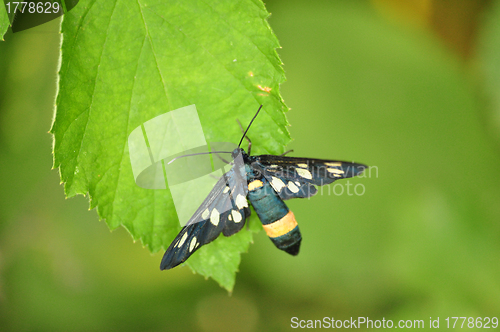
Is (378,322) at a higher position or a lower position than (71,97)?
lower

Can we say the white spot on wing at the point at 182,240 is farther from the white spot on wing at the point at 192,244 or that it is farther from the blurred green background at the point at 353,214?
the blurred green background at the point at 353,214

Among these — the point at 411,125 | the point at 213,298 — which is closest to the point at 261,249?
the point at 213,298

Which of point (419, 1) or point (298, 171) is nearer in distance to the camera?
point (298, 171)

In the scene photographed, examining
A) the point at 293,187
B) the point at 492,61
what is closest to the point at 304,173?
the point at 293,187

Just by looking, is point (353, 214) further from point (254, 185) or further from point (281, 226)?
point (254, 185)

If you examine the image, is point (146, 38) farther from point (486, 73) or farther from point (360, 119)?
point (486, 73)

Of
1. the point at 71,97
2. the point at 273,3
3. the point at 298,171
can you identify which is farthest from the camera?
the point at 273,3

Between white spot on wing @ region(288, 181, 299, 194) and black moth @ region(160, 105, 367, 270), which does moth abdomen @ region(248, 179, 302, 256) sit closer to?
black moth @ region(160, 105, 367, 270)

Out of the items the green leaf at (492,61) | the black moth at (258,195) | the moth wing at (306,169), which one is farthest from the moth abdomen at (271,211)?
the green leaf at (492,61)
